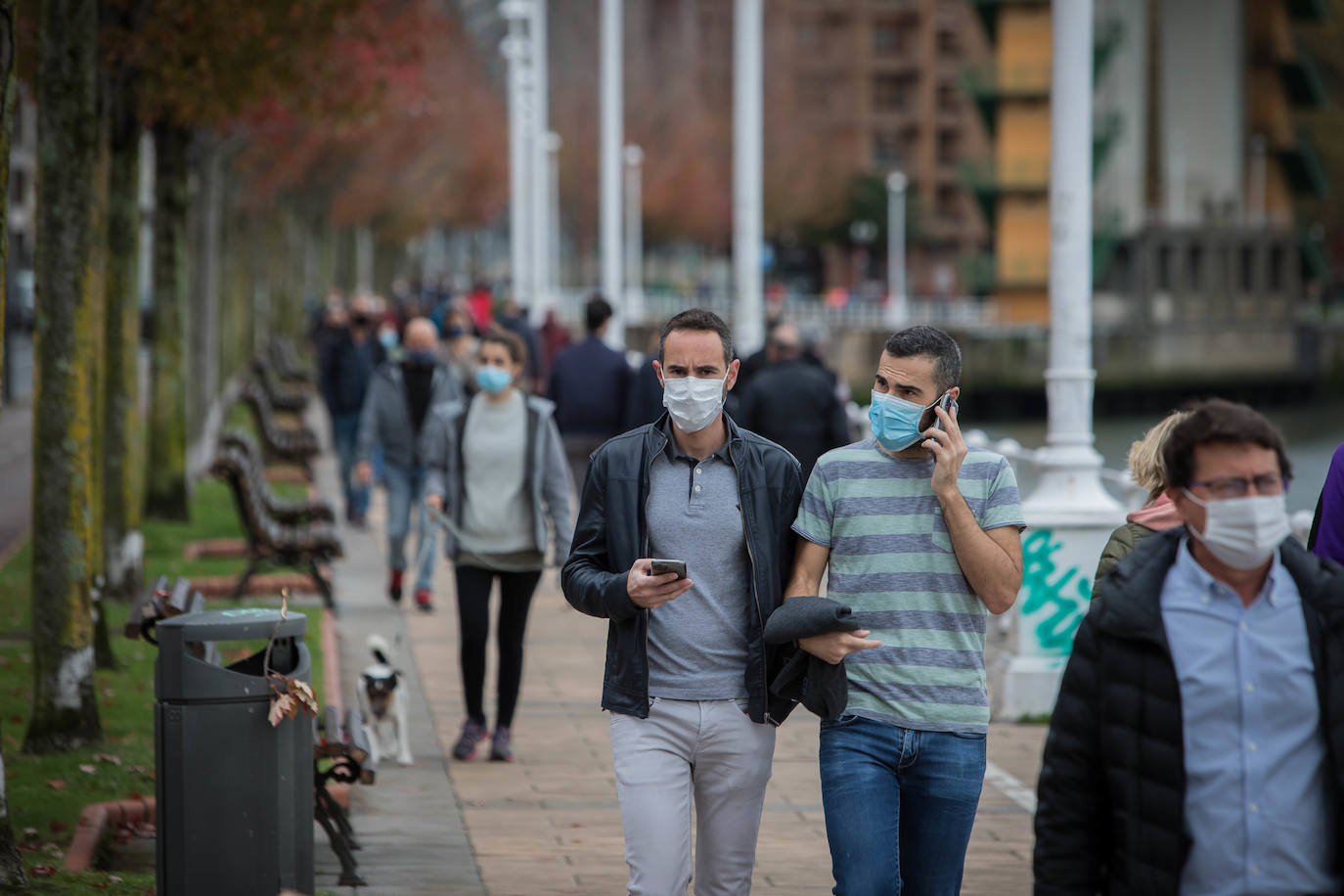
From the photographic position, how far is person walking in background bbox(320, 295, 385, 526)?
19.8 m

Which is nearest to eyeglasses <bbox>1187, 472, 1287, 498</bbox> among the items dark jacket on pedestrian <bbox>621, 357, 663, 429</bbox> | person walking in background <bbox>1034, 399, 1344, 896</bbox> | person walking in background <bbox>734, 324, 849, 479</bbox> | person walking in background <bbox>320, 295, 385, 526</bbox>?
person walking in background <bbox>1034, 399, 1344, 896</bbox>

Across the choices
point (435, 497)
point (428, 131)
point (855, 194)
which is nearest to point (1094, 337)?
point (428, 131)

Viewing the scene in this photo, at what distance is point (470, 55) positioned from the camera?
84438mm

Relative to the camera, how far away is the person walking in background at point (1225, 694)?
3582 millimetres

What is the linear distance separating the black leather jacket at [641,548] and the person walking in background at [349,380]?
1458 cm

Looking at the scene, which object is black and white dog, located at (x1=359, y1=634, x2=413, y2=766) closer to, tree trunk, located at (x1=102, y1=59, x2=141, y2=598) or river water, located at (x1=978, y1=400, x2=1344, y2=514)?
tree trunk, located at (x1=102, y1=59, x2=141, y2=598)

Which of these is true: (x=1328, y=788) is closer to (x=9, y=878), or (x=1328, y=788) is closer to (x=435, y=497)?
(x=9, y=878)

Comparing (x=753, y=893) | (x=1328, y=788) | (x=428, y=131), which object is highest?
(x=428, y=131)

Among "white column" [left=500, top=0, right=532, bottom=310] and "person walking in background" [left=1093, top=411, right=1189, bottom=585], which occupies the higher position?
"white column" [left=500, top=0, right=532, bottom=310]

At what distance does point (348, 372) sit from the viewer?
1980cm

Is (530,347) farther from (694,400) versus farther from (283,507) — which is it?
(694,400)

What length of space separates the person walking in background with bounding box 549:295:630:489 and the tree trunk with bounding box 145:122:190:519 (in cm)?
533

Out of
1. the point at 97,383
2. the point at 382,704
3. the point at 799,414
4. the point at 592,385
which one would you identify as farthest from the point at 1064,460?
the point at 97,383

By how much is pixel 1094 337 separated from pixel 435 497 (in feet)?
215
